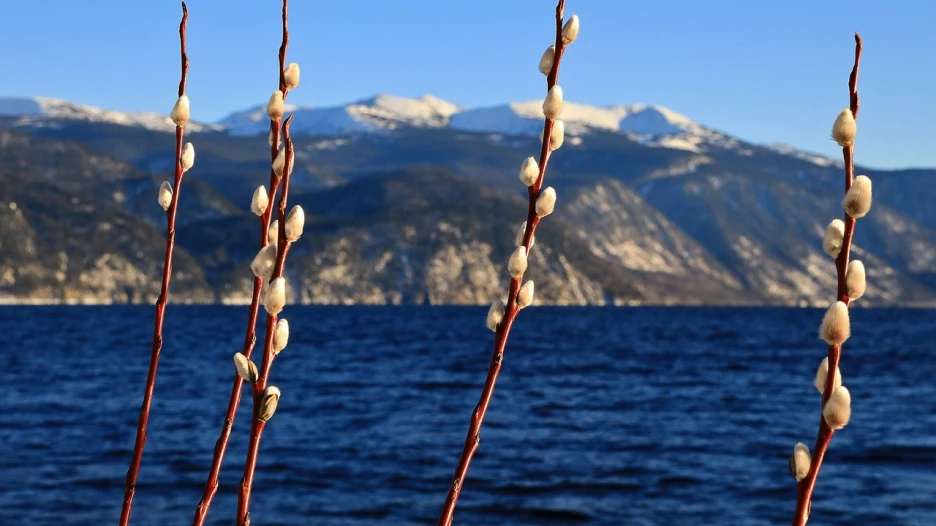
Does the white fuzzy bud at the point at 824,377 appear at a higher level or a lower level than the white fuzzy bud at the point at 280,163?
lower

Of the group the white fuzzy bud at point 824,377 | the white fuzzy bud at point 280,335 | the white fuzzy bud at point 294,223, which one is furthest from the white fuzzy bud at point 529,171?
the white fuzzy bud at point 824,377

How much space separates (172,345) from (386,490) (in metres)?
70.8

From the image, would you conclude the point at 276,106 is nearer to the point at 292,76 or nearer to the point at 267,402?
the point at 292,76

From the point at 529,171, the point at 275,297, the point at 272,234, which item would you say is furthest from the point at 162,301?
the point at 529,171

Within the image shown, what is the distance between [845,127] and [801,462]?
50cm

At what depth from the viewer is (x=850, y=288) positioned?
1.57 meters

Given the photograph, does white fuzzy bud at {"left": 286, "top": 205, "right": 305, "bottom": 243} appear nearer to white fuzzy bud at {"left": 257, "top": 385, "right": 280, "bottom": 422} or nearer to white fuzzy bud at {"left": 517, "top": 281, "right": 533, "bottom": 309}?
white fuzzy bud at {"left": 257, "top": 385, "right": 280, "bottom": 422}

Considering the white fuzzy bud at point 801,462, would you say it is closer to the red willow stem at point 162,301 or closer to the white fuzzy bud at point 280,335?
the white fuzzy bud at point 280,335

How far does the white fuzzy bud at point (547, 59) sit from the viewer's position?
6.82 feet

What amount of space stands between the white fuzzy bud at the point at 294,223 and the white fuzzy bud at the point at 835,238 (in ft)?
2.80

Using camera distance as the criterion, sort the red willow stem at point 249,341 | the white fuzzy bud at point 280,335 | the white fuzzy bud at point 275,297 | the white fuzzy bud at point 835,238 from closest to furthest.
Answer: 1. the white fuzzy bud at point 835,238
2. the white fuzzy bud at point 275,297
3. the white fuzzy bud at point 280,335
4. the red willow stem at point 249,341

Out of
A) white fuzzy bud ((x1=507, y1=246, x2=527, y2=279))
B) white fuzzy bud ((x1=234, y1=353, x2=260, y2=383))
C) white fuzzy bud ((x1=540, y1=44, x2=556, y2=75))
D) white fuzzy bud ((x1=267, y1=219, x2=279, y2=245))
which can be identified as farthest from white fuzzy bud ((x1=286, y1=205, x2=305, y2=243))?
white fuzzy bud ((x1=540, y1=44, x2=556, y2=75))

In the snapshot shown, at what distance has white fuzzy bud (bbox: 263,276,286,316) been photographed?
1844mm

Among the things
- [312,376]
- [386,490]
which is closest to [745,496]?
[386,490]
